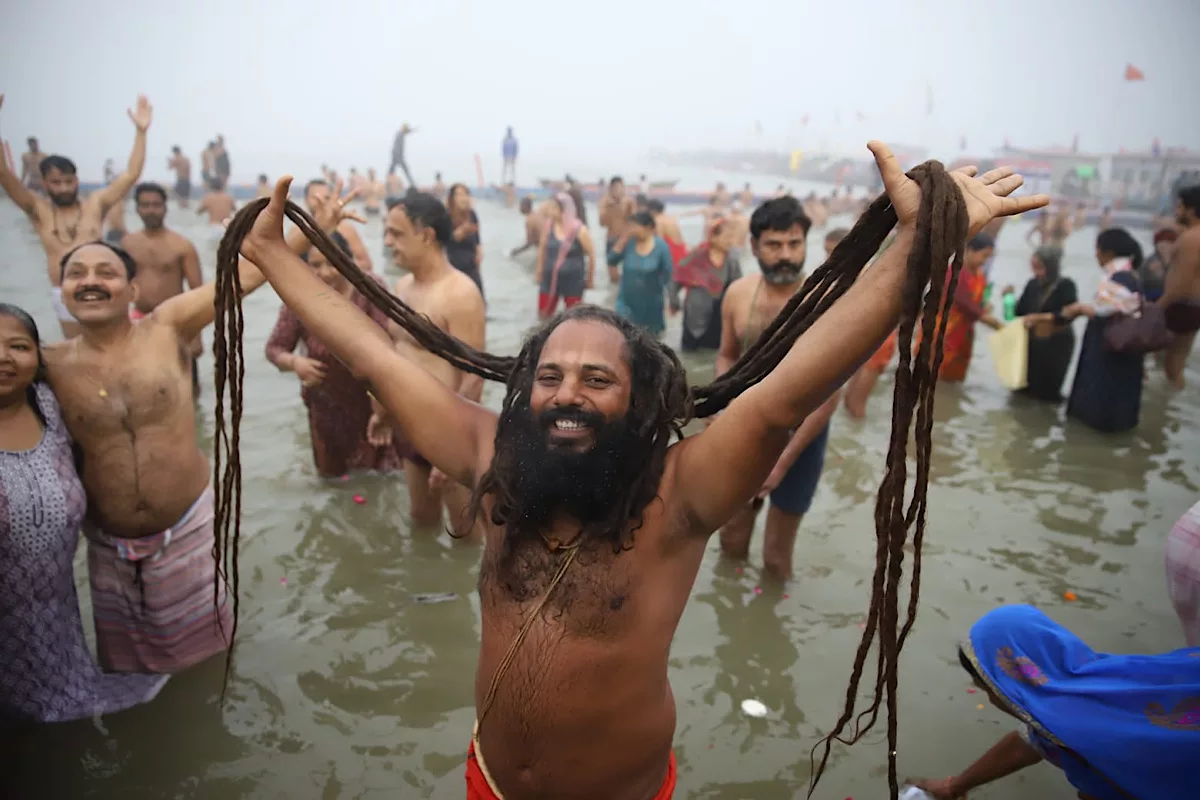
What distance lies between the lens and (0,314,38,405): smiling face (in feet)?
8.84

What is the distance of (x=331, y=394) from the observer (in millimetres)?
5199

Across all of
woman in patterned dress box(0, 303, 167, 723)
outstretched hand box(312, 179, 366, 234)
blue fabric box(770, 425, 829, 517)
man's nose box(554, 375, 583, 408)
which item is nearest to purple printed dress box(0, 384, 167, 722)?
woman in patterned dress box(0, 303, 167, 723)

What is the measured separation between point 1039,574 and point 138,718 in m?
4.79

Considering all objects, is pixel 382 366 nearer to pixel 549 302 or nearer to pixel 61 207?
pixel 61 207

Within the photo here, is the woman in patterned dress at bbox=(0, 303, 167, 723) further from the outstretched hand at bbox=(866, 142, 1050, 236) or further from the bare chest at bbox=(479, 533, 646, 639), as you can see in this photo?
the outstretched hand at bbox=(866, 142, 1050, 236)

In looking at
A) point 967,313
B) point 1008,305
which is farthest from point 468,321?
point 1008,305

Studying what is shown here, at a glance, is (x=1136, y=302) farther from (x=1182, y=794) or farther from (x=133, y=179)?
(x=133, y=179)

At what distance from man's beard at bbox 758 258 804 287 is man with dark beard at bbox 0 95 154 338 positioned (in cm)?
526

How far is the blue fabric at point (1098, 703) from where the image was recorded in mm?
→ 2080

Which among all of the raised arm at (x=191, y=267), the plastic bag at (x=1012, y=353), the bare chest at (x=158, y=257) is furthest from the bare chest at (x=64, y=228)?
the plastic bag at (x=1012, y=353)

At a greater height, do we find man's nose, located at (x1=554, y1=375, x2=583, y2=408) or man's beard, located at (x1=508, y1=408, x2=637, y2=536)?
man's nose, located at (x1=554, y1=375, x2=583, y2=408)

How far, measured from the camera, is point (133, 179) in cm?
676

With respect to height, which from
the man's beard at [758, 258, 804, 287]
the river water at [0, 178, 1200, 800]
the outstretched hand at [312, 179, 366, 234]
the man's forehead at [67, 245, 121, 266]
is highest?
the outstretched hand at [312, 179, 366, 234]

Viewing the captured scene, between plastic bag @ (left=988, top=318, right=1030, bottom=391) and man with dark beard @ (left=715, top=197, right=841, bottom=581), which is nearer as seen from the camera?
man with dark beard @ (left=715, top=197, right=841, bottom=581)
